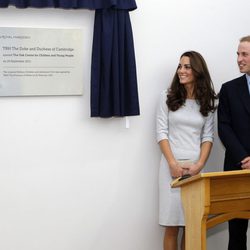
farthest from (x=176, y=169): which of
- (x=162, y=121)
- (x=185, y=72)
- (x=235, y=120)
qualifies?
(x=185, y=72)

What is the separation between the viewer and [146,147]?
2844 millimetres

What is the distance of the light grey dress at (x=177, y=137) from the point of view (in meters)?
2.63

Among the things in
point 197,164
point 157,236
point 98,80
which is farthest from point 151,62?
point 157,236

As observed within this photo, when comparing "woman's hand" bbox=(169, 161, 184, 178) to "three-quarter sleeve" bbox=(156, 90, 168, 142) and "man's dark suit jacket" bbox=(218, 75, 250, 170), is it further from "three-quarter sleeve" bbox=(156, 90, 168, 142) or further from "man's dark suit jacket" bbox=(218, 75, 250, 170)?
"man's dark suit jacket" bbox=(218, 75, 250, 170)

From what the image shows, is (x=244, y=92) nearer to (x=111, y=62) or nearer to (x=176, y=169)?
(x=176, y=169)

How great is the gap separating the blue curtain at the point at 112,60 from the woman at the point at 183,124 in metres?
0.26

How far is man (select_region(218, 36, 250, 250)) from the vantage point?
2416 mm

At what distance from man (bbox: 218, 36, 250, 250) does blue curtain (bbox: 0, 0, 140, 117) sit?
594 mm

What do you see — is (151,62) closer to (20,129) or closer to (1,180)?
(20,129)

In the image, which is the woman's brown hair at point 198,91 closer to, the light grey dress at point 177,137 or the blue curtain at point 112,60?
the light grey dress at point 177,137

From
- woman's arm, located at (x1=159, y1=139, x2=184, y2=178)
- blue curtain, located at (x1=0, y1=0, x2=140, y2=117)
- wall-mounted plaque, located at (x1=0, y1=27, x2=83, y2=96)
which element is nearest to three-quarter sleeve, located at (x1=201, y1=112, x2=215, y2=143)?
woman's arm, located at (x1=159, y1=139, x2=184, y2=178)

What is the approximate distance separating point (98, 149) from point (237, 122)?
95 centimetres

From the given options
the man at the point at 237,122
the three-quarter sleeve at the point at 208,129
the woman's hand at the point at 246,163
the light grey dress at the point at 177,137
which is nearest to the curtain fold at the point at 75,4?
the light grey dress at the point at 177,137

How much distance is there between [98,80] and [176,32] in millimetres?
710
